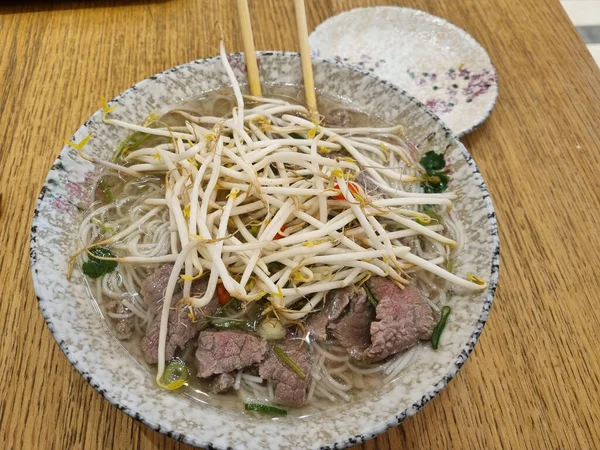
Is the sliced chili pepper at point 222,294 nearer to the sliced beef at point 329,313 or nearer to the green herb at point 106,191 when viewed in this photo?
the sliced beef at point 329,313

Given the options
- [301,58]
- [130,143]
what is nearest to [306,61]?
[301,58]

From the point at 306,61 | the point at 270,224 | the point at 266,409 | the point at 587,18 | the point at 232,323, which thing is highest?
the point at 306,61

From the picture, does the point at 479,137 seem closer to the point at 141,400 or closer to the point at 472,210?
the point at 472,210

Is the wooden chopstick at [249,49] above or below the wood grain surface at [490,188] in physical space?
above

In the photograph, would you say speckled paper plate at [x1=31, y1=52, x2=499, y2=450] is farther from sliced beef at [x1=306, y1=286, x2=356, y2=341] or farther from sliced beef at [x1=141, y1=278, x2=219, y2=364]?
sliced beef at [x1=306, y1=286, x2=356, y2=341]

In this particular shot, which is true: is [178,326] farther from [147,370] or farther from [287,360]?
[287,360]

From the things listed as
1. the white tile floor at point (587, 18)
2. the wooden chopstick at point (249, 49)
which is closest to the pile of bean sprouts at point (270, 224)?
the wooden chopstick at point (249, 49)

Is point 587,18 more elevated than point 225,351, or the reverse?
point 587,18
